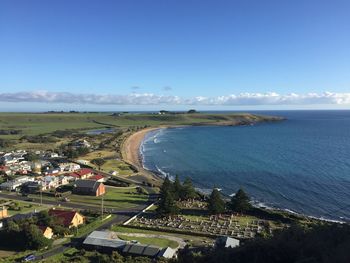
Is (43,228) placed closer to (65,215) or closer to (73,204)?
(65,215)

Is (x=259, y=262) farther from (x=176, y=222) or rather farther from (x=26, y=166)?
(x=26, y=166)

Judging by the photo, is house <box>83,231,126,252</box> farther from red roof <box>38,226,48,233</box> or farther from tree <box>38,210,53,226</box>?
tree <box>38,210,53,226</box>

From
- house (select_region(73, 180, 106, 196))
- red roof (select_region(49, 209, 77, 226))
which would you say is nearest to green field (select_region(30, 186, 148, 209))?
house (select_region(73, 180, 106, 196))

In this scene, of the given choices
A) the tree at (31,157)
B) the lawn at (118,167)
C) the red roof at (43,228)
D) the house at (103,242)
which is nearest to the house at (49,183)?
the lawn at (118,167)

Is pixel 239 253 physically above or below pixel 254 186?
above

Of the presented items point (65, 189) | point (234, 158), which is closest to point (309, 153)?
point (234, 158)

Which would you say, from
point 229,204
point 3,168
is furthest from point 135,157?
point 229,204

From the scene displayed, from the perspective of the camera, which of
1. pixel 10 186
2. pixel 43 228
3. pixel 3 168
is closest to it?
pixel 43 228
